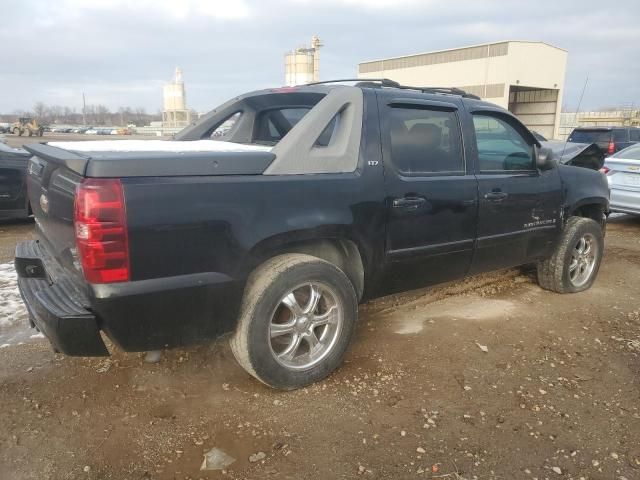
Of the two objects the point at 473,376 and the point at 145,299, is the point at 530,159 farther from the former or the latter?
the point at 145,299

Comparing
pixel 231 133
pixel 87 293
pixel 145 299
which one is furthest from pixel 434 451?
pixel 231 133

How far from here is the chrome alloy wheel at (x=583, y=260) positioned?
16.6 feet

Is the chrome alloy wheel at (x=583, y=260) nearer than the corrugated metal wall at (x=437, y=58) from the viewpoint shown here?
Yes

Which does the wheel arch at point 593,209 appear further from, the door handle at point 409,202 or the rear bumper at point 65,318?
the rear bumper at point 65,318

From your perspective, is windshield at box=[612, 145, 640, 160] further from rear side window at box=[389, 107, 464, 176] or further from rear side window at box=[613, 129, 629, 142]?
rear side window at box=[613, 129, 629, 142]

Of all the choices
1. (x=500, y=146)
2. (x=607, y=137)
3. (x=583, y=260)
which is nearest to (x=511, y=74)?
(x=607, y=137)

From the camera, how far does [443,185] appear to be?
11.8ft

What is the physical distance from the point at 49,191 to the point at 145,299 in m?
0.95

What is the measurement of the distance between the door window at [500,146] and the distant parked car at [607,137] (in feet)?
44.0

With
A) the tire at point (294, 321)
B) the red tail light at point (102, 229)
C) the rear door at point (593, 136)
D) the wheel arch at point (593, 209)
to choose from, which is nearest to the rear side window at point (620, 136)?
the rear door at point (593, 136)

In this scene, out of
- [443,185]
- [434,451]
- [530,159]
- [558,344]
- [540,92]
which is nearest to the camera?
[434,451]

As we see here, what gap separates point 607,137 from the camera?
16.2 m

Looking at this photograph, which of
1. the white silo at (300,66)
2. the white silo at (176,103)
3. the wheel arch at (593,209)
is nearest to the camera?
the wheel arch at (593,209)

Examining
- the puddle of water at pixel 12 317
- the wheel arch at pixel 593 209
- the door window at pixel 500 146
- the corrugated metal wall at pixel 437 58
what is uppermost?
the corrugated metal wall at pixel 437 58
